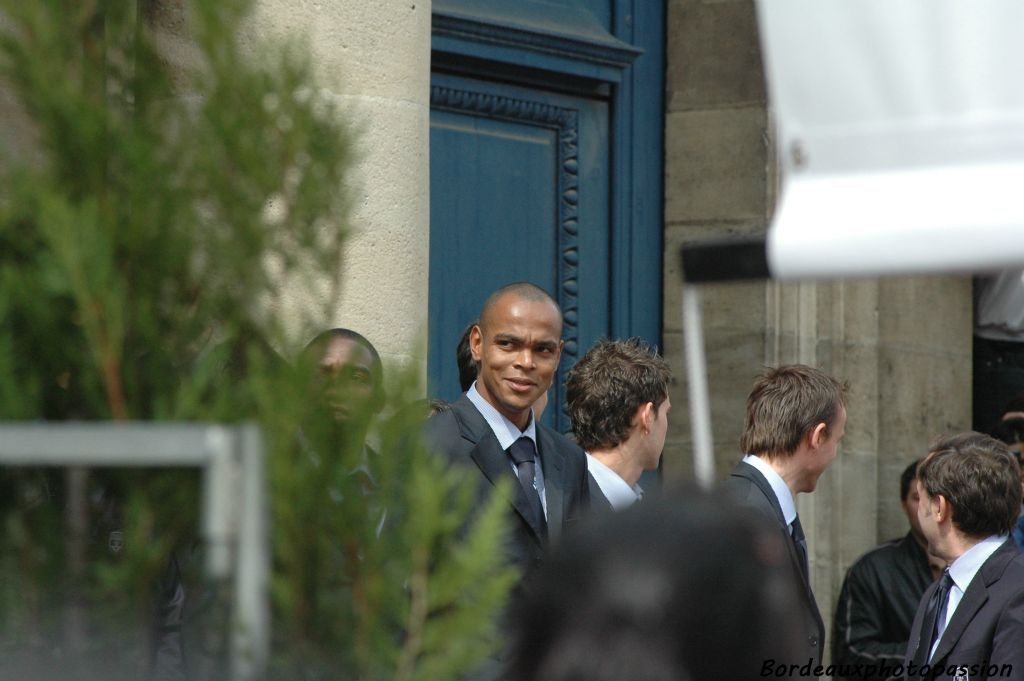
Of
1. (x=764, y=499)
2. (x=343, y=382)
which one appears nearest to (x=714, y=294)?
(x=764, y=499)

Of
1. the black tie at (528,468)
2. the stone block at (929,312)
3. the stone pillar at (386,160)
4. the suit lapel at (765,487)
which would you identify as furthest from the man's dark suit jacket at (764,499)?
the stone block at (929,312)

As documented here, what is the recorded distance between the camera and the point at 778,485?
5234 millimetres

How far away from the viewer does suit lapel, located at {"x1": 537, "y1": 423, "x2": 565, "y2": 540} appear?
487cm

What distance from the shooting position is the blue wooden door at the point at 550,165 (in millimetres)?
6898

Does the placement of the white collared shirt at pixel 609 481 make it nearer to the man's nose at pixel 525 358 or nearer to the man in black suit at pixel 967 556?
the man's nose at pixel 525 358

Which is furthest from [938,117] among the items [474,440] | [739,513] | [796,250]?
[474,440]

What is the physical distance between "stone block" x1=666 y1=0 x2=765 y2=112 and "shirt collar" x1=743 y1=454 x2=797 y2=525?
2.68 meters

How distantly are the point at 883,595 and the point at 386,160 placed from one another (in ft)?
12.3

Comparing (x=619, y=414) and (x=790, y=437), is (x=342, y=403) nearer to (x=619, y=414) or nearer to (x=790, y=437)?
(x=790, y=437)

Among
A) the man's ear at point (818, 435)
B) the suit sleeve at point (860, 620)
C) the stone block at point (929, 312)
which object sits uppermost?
the stone block at point (929, 312)

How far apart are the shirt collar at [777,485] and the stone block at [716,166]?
2.42m

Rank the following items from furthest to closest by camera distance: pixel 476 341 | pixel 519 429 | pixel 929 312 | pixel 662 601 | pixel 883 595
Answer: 1. pixel 929 312
2. pixel 883 595
3. pixel 476 341
4. pixel 519 429
5. pixel 662 601

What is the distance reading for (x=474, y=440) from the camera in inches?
192

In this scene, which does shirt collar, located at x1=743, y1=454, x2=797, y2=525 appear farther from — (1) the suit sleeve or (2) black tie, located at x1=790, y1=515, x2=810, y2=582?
(1) the suit sleeve
